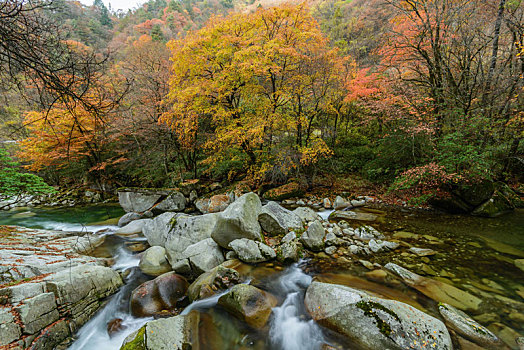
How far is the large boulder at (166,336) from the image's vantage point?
2.57 metres

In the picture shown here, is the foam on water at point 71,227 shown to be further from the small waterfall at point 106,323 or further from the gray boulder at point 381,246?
the gray boulder at point 381,246

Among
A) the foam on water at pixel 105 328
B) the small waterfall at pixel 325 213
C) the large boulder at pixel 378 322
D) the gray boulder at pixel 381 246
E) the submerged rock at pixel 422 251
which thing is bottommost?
the foam on water at pixel 105 328

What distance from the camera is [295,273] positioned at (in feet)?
14.4

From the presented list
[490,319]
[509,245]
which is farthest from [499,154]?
[490,319]

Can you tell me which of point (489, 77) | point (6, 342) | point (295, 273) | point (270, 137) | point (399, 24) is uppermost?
point (399, 24)

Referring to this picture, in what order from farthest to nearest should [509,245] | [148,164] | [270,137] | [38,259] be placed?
1. [148,164]
2. [270,137]
3. [509,245]
4. [38,259]

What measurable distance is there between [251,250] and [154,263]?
267cm

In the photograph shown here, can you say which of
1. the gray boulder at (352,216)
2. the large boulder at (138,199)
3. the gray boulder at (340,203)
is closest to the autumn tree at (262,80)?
the gray boulder at (340,203)

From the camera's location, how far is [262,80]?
923cm

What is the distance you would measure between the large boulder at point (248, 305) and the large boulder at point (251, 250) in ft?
3.86

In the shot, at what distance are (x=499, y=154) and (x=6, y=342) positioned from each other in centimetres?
1332

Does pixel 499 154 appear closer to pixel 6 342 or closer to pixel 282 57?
pixel 282 57

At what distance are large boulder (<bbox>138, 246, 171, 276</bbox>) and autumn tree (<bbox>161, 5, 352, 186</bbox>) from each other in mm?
5336

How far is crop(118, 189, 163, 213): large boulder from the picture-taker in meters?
10.1
